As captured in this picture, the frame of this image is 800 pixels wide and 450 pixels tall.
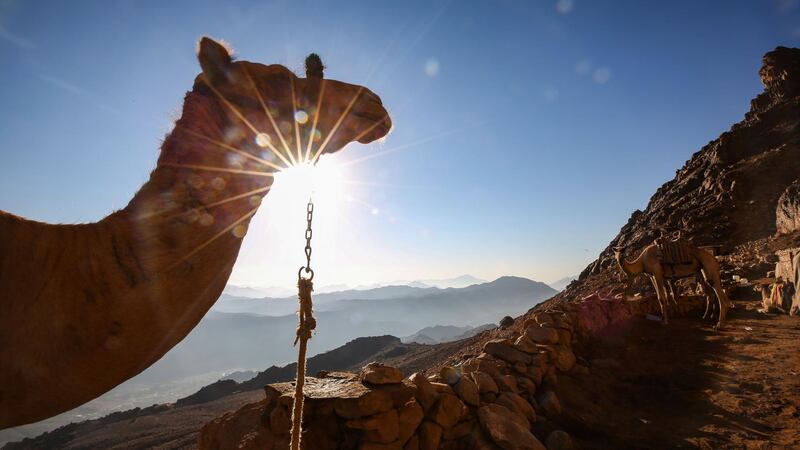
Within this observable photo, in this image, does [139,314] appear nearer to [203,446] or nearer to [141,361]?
[141,361]

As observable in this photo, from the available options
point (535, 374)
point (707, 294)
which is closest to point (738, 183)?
point (707, 294)

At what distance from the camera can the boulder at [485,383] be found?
4.40m

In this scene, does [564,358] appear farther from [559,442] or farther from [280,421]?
[280,421]

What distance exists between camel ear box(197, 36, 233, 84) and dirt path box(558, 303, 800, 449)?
200 inches

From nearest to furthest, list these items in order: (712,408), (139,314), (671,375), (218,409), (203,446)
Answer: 1. (139,314)
2. (203,446)
3. (712,408)
4. (671,375)
5. (218,409)

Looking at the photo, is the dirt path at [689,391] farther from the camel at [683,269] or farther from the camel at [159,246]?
the camel at [159,246]

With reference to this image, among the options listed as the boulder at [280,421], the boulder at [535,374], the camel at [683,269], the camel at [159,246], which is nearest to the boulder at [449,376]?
the boulder at [535,374]

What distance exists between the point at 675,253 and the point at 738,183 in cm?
3322

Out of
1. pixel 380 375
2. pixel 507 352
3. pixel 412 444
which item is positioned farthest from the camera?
pixel 507 352

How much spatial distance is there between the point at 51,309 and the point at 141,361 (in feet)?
1.55

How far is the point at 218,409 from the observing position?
2400 cm

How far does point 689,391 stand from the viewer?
5191mm

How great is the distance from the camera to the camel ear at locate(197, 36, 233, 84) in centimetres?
199

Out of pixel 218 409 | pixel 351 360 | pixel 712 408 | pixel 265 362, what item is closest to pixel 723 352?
pixel 712 408
